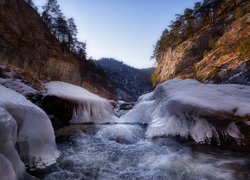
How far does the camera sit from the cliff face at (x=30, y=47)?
2128cm

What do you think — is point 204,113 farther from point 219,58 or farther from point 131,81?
point 131,81

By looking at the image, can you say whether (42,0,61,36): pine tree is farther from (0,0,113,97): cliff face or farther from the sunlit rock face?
the sunlit rock face

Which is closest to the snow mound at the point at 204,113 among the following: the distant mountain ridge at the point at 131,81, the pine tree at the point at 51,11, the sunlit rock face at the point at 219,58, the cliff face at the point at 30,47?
the sunlit rock face at the point at 219,58

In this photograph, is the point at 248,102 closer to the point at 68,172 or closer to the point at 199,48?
the point at 68,172

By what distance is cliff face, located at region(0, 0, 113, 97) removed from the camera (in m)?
21.3

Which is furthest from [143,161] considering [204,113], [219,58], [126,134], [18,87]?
[219,58]

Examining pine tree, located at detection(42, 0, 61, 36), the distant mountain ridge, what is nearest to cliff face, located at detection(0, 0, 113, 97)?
pine tree, located at detection(42, 0, 61, 36)

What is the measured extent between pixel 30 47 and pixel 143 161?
23.3 m

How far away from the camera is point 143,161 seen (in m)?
5.04

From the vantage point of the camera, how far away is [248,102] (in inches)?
261

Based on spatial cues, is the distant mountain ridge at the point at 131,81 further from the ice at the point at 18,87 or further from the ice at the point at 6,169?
the ice at the point at 6,169

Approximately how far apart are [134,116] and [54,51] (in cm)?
2297

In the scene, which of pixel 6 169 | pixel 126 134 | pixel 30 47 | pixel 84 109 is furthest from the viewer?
pixel 30 47

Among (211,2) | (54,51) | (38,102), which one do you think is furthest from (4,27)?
(211,2)
